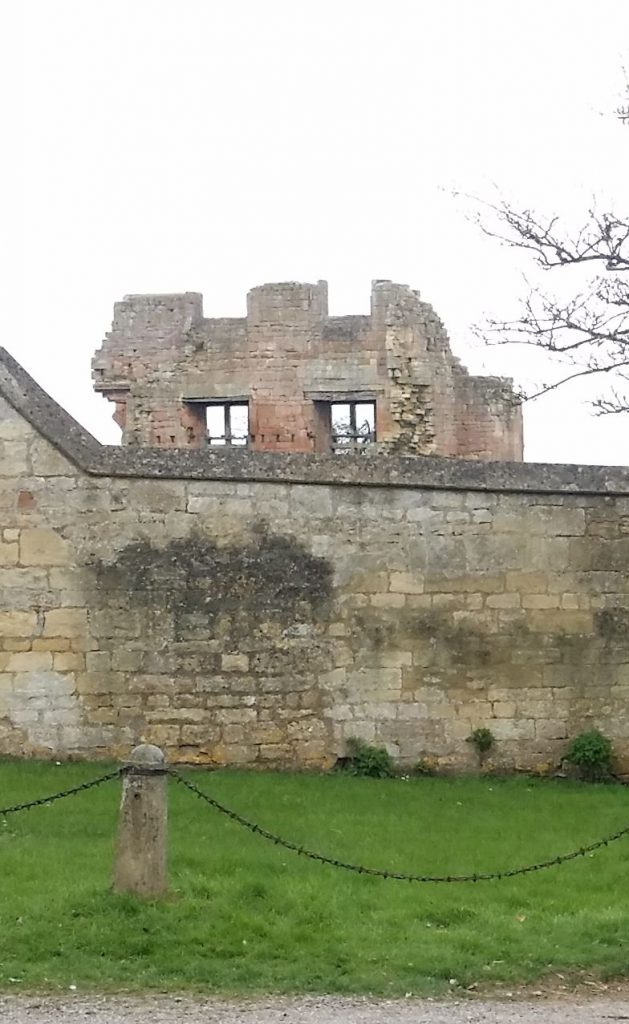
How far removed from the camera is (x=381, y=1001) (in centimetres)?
608

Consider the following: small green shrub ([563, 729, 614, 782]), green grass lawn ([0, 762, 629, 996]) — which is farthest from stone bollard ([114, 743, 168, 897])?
small green shrub ([563, 729, 614, 782])

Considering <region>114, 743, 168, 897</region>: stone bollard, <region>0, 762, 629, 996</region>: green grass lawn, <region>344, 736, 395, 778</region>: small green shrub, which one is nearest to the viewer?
<region>0, 762, 629, 996</region>: green grass lawn

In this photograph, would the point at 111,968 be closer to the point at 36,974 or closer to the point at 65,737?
the point at 36,974

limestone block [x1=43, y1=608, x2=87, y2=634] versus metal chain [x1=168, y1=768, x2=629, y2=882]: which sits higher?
limestone block [x1=43, y1=608, x2=87, y2=634]

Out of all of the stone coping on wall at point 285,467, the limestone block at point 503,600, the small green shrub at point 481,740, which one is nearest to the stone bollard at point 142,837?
the stone coping on wall at point 285,467

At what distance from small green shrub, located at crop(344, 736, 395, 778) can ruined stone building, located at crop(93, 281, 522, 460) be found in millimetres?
13091

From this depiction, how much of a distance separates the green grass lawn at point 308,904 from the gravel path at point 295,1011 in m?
0.18

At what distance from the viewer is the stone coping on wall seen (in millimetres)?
11531

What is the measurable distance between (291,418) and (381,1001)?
19.0 metres

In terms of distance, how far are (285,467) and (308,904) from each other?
17.0 ft

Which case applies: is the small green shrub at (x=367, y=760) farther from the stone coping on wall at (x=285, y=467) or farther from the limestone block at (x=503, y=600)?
the stone coping on wall at (x=285, y=467)

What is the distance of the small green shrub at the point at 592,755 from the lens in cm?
1183

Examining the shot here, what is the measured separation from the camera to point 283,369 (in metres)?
24.4

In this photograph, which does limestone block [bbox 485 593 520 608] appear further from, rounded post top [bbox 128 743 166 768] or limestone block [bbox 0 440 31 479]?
rounded post top [bbox 128 743 166 768]
